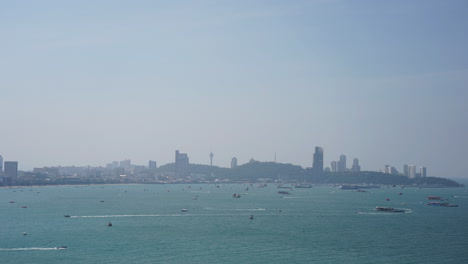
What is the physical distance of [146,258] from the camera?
5834 centimetres

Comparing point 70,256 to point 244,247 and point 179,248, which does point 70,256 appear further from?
point 244,247

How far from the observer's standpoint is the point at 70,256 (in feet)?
193

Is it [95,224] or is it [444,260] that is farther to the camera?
[95,224]

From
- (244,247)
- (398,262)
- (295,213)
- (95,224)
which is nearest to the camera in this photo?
(398,262)

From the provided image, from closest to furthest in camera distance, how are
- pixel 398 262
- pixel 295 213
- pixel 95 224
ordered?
1. pixel 398 262
2. pixel 95 224
3. pixel 295 213

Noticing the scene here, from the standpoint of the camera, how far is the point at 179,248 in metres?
65.1

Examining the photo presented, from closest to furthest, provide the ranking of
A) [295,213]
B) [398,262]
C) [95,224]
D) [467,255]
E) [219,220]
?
1. [398,262]
2. [467,255]
3. [95,224]
4. [219,220]
5. [295,213]

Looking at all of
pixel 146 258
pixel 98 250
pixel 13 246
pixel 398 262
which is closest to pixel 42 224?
pixel 13 246

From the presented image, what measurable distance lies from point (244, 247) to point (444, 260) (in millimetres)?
24316

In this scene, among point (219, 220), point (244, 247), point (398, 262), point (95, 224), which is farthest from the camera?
point (219, 220)

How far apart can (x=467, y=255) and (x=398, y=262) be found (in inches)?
437

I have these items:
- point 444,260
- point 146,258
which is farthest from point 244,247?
point 444,260

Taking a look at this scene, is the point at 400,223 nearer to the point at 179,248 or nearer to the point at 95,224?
the point at 179,248

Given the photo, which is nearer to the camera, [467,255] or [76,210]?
[467,255]
